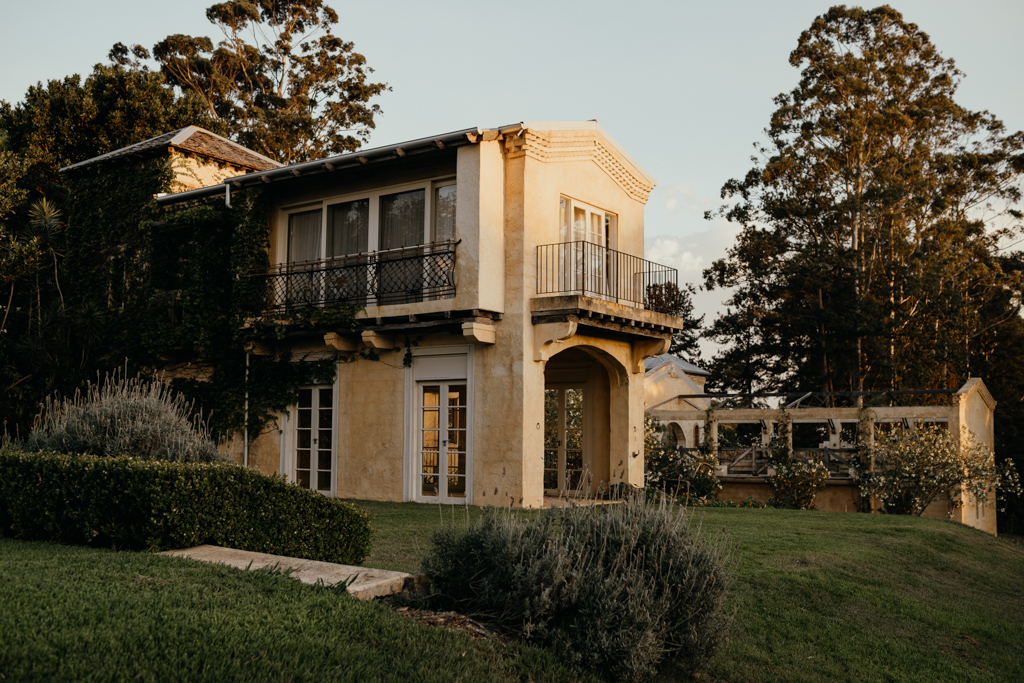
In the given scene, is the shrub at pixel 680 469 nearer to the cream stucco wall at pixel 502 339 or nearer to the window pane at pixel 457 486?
the cream stucco wall at pixel 502 339

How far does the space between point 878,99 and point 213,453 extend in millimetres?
30214

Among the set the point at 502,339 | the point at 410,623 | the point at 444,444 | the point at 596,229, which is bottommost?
the point at 410,623

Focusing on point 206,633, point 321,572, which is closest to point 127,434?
point 321,572

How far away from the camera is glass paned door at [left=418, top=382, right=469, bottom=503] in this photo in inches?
597

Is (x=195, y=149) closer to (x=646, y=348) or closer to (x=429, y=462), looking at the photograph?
(x=429, y=462)

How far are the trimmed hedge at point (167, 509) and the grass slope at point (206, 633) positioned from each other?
728 mm

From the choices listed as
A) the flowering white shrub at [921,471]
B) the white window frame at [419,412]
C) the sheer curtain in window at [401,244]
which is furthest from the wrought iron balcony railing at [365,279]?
the flowering white shrub at [921,471]

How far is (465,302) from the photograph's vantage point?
47.1ft

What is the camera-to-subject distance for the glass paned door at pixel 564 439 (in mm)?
18172

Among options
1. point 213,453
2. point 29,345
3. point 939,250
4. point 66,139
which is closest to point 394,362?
point 213,453

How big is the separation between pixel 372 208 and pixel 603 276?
4.72 metres

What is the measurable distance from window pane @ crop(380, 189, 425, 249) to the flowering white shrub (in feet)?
37.4

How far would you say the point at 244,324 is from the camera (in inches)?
662

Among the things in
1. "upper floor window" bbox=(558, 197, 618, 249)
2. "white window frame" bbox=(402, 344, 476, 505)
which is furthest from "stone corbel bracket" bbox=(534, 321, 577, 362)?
"upper floor window" bbox=(558, 197, 618, 249)
